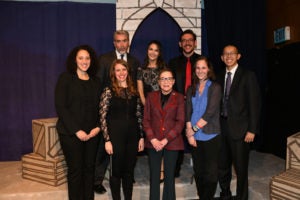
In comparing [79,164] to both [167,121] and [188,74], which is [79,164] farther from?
[188,74]

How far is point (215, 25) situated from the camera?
4133 mm

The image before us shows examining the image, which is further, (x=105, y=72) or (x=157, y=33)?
(x=157, y=33)

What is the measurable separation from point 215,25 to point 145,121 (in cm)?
227

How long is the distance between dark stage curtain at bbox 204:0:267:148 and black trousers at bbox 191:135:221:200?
1870 mm

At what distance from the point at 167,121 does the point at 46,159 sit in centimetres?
158

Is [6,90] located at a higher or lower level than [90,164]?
higher

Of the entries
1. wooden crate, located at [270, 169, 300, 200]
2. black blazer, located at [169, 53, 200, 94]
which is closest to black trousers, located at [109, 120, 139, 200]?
black blazer, located at [169, 53, 200, 94]

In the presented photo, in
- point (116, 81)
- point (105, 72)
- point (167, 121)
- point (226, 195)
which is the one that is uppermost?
point (105, 72)

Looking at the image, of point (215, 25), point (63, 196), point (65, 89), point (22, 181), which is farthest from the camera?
point (215, 25)

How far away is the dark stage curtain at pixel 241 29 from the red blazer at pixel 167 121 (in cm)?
182

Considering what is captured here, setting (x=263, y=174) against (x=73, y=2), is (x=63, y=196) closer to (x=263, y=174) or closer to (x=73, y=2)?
(x=263, y=174)

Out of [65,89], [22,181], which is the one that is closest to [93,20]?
[65,89]

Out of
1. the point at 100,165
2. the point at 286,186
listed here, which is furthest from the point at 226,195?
the point at 100,165

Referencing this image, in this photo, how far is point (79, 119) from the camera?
2.45m
